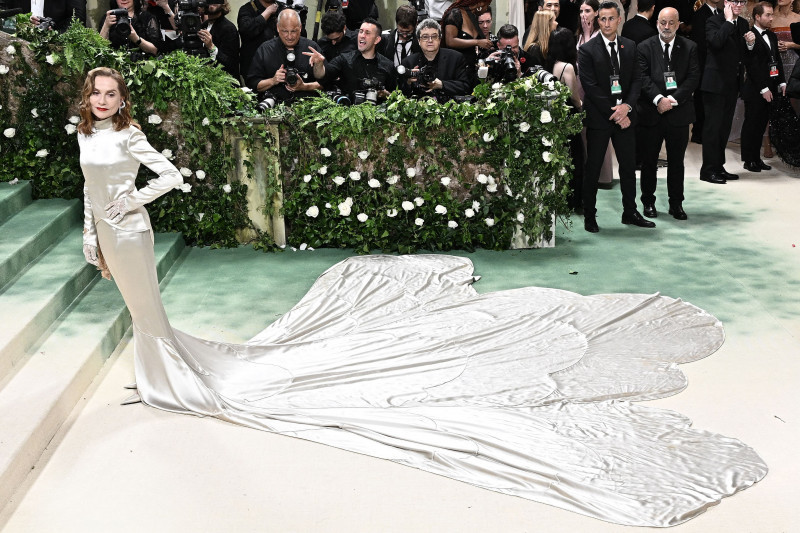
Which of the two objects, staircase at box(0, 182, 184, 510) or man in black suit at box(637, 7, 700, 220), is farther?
man in black suit at box(637, 7, 700, 220)

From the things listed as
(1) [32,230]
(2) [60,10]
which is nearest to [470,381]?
(1) [32,230]

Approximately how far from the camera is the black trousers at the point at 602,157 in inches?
354

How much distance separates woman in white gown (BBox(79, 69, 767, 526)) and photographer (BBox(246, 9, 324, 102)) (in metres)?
Answer: 2.85

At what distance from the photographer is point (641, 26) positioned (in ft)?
33.4

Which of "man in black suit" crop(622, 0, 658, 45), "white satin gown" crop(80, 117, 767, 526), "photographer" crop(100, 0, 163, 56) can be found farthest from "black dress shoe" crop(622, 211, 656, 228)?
"photographer" crop(100, 0, 163, 56)

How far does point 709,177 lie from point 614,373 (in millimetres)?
5804

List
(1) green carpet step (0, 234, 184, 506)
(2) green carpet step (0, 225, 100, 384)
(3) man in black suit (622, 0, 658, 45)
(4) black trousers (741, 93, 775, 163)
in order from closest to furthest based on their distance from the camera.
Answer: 1. (1) green carpet step (0, 234, 184, 506)
2. (2) green carpet step (0, 225, 100, 384)
3. (3) man in black suit (622, 0, 658, 45)
4. (4) black trousers (741, 93, 775, 163)

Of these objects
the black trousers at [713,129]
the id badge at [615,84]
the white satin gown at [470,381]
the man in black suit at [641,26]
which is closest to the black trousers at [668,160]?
the id badge at [615,84]

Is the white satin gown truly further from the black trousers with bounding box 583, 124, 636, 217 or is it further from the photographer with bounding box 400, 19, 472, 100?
the photographer with bounding box 400, 19, 472, 100

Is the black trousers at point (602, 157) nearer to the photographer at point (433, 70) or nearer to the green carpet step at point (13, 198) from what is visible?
the photographer at point (433, 70)

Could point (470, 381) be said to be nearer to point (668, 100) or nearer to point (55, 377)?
point (55, 377)

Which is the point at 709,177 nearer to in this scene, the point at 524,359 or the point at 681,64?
the point at 681,64

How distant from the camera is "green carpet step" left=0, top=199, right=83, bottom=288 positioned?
6.61 m

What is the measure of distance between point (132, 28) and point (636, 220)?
194 inches
